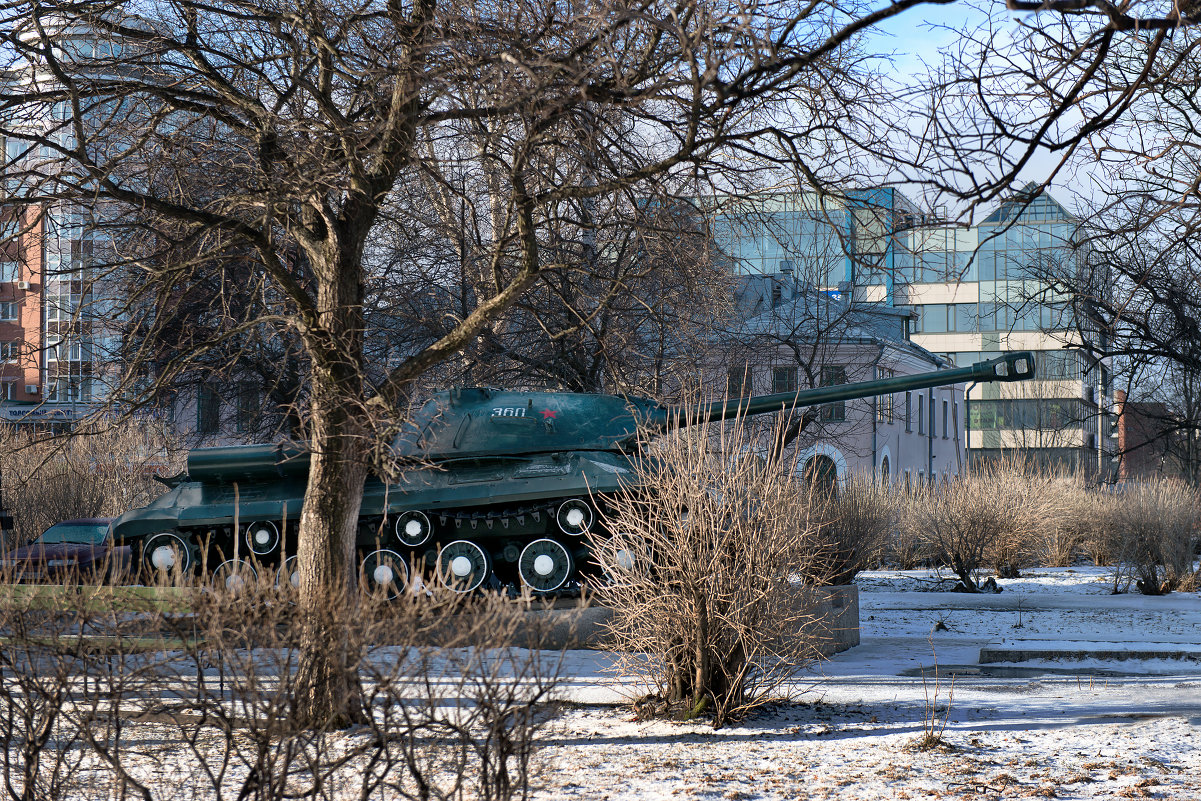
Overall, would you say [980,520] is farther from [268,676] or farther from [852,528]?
[268,676]

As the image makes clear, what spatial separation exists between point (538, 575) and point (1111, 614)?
7186 mm

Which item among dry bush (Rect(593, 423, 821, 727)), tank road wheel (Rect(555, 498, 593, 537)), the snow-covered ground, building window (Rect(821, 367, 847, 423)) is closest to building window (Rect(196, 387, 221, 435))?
tank road wheel (Rect(555, 498, 593, 537))

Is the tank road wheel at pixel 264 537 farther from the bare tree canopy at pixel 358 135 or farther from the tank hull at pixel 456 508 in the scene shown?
the bare tree canopy at pixel 358 135

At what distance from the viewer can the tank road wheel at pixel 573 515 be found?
1160 centimetres

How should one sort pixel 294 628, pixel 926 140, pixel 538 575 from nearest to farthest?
1. pixel 294 628
2. pixel 926 140
3. pixel 538 575

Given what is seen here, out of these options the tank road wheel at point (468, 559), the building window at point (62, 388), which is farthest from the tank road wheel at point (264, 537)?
the building window at point (62, 388)

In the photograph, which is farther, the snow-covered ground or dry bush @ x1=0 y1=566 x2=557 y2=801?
the snow-covered ground

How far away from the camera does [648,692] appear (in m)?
8.23

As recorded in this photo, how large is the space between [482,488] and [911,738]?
5634mm

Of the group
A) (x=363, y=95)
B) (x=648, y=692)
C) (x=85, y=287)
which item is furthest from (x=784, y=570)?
(x=85, y=287)

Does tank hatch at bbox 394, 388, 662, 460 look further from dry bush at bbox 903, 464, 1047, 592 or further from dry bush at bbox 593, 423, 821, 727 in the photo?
dry bush at bbox 903, 464, 1047, 592

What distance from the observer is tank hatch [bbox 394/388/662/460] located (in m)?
12.2

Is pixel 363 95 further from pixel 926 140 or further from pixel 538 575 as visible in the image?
pixel 538 575

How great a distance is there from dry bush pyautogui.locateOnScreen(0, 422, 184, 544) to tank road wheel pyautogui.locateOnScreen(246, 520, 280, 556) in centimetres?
670
